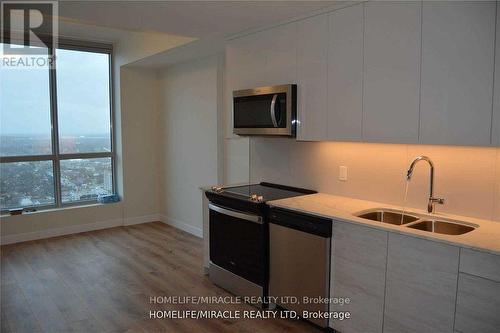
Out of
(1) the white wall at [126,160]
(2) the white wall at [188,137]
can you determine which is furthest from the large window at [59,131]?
(2) the white wall at [188,137]

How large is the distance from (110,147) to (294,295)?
4.43 meters

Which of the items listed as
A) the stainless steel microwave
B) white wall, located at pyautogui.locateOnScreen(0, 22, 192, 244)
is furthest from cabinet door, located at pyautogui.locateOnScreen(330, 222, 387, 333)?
white wall, located at pyautogui.locateOnScreen(0, 22, 192, 244)

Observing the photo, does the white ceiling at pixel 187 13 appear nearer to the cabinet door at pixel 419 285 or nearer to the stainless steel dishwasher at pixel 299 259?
the stainless steel dishwasher at pixel 299 259

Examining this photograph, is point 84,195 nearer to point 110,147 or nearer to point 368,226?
point 110,147

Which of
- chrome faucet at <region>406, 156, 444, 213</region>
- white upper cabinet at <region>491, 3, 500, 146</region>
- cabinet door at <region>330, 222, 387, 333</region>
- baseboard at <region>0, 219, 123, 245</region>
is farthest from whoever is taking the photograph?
baseboard at <region>0, 219, 123, 245</region>

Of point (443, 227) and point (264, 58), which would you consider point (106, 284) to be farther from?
point (443, 227)

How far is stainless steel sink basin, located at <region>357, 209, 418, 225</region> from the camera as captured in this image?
279cm

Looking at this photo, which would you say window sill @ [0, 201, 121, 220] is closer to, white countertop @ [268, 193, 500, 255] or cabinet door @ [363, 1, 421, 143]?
white countertop @ [268, 193, 500, 255]

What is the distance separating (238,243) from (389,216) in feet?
4.38

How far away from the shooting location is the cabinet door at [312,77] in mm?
3057

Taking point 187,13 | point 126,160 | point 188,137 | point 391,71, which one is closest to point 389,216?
point 391,71

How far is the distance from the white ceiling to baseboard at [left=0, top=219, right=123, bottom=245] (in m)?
3.44

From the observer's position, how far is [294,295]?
3.00 meters

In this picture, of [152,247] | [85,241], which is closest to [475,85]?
[152,247]
